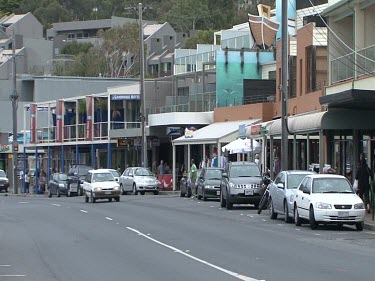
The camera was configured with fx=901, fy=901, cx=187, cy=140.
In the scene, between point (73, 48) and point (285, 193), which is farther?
point (73, 48)

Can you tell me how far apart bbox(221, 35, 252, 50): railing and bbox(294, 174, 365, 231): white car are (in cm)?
3812

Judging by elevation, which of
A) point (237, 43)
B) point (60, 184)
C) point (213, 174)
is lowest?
point (60, 184)

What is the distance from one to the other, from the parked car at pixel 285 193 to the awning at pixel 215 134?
21140 millimetres

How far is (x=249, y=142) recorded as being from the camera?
45.6m

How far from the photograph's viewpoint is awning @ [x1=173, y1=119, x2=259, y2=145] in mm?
52406

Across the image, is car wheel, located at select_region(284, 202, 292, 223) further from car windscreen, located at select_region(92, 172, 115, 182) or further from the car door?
car windscreen, located at select_region(92, 172, 115, 182)

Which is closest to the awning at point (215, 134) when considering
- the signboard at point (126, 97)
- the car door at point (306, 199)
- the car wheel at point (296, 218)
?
the signboard at point (126, 97)

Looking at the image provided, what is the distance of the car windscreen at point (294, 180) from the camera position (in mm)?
29422

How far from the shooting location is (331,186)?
26.7 m

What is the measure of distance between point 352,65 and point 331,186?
28.8ft

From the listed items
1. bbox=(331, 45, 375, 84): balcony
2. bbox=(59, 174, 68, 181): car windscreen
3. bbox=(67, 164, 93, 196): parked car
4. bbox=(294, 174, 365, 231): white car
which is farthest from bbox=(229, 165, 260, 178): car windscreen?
bbox=(59, 174, 68, 181): car windscreen

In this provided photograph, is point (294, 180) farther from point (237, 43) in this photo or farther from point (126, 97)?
point (126, 97)

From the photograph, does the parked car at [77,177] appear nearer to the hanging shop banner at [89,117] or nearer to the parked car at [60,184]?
the parked car at [60,184]

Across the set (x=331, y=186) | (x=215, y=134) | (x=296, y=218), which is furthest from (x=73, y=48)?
(x=331, y=186)
